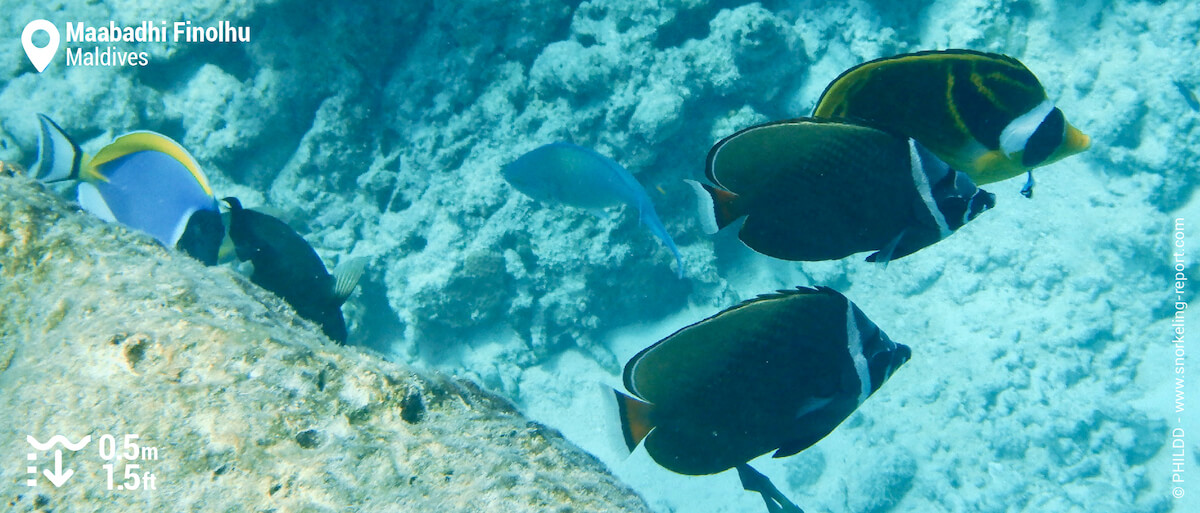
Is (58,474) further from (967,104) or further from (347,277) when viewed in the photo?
(967,104)

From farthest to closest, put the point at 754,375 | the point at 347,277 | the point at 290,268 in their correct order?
the point at 347,277 → the point at 290,268 → the point at 754,375

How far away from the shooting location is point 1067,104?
22.1 ft

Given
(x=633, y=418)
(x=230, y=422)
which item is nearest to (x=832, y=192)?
(x=633, y=418)

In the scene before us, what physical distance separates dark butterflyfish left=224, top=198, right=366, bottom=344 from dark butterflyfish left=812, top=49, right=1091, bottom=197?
209 centimetres

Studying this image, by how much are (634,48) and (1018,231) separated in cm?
485

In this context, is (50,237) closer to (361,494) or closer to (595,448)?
(361,494)

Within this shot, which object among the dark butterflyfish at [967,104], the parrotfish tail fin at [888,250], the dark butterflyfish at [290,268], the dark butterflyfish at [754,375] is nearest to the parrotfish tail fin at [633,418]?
the dark butterflyfish at [754,375]

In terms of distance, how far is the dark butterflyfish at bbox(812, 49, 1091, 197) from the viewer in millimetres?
1357

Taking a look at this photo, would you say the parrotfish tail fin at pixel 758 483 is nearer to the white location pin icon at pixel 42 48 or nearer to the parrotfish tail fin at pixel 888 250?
the parrotfish tail fin at pixel 888 250

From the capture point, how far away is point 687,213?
619cm

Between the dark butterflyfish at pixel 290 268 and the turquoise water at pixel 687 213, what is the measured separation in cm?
328

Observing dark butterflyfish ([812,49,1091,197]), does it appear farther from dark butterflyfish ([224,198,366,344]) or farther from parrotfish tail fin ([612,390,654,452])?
dark butterflyfish ([224,198,366,344])

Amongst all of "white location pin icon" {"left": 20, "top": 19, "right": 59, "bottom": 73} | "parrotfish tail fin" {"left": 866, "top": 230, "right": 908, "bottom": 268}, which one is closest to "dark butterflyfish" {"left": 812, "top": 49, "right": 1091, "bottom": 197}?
"parrotfish tail fin" {"left": 866, "top": 230, "right": 908, "bottom": 268}

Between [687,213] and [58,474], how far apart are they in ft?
17.6
